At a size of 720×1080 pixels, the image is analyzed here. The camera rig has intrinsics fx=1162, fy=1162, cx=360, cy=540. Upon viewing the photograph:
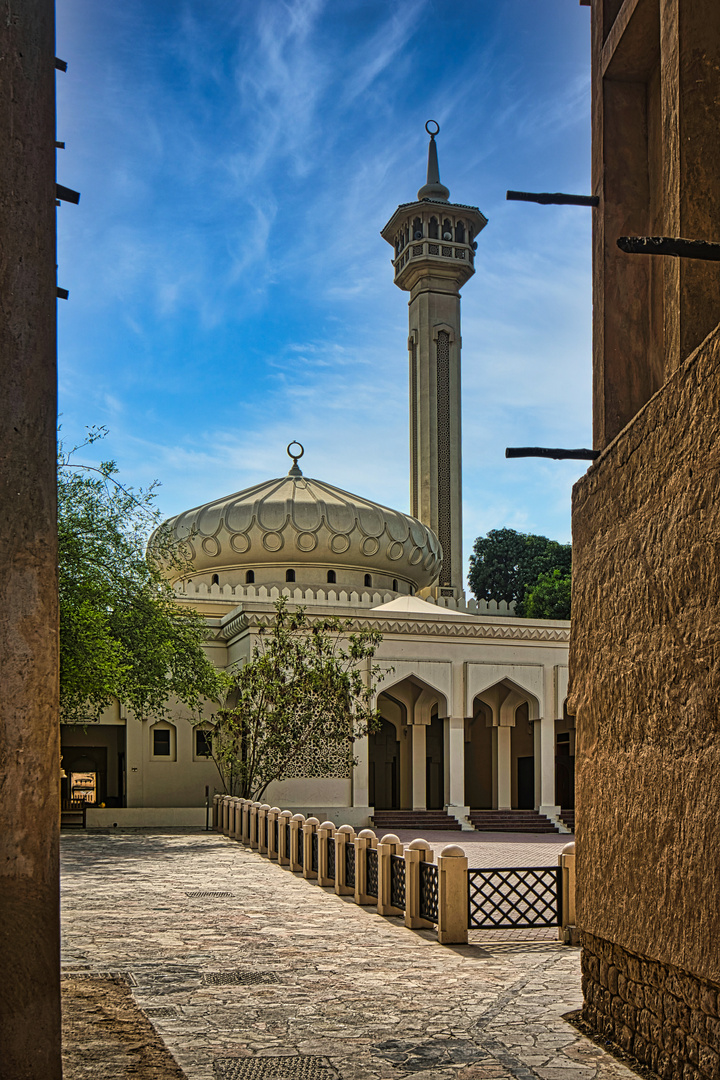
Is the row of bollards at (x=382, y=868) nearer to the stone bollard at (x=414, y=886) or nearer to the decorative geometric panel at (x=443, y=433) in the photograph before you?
the stone bollard at (x=414, y=886)

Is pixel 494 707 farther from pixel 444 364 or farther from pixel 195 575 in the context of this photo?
pixel 444 364

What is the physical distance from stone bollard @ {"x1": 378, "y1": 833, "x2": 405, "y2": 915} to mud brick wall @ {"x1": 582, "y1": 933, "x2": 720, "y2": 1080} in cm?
485

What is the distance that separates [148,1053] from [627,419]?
15.4 feet

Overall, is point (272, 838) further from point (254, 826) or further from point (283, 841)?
point (254, 826)

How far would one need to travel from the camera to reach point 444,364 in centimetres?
4228

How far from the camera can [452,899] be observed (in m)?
10.1

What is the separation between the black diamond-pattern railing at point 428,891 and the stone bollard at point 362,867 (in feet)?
4.74

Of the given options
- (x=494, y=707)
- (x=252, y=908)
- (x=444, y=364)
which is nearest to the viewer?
(x=252, y=908)

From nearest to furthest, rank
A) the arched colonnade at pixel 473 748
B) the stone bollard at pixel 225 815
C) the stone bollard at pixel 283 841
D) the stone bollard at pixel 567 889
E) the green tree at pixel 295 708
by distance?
1. the stone bollard at pixel 567 889
2. the stone bollard at pixel 283 841
3. the stone bollard at pixel 225 815
4. the green tree at pixel 295 708
5. the arched colonnade at pixel 473 748

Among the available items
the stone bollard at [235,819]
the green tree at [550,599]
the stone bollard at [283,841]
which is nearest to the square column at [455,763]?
the stone bollard at [235,819]

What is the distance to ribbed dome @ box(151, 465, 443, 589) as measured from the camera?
3219 centimetres

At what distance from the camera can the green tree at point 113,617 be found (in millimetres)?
18750

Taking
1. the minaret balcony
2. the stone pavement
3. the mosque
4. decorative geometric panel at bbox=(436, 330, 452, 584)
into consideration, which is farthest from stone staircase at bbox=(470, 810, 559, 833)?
the minaret balcony

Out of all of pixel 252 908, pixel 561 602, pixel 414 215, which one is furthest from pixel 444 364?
pixel 252 908
